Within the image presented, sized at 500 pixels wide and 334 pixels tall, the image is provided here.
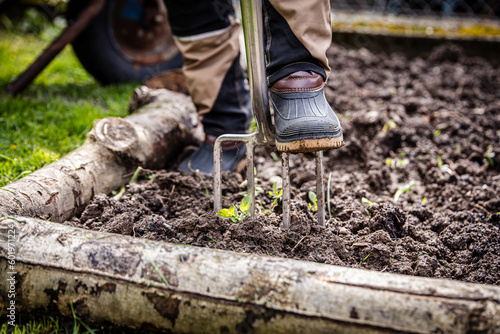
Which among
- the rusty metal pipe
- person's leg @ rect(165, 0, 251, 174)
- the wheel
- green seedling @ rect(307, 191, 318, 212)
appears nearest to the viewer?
green seedling @ rect(307, 191, 318, 212)

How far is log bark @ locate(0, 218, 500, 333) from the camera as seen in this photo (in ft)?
3.41

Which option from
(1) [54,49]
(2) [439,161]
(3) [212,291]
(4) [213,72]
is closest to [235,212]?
(3) [212,291]

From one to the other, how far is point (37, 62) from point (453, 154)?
2.77 metres

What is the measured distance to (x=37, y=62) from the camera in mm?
3070

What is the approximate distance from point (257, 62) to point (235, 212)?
0.55 meters

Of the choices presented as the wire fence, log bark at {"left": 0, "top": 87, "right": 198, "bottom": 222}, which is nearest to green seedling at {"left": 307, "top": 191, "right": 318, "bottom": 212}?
log bark at {"left": 0, "top": 87, "right": 198, "bottom": 222}

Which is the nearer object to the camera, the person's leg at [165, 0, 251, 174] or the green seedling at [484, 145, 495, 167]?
the person's leg at [165, 0, 251, 174]

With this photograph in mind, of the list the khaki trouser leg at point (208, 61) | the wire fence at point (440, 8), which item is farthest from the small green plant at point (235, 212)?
the wire fence at point (440, 8)

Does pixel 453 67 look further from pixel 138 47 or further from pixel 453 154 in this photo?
pixel 138 47

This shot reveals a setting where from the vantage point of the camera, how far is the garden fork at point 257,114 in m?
1.49

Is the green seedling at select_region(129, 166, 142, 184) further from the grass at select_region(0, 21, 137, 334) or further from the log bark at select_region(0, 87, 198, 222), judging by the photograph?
the grass at select_region(0, 21, 137, 334)

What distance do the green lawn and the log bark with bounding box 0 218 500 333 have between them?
0.79 m

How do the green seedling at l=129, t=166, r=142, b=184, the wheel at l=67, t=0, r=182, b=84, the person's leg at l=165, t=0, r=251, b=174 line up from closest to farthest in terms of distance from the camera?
the green seedling at l=129, t=166, r=142, b=184 < the person's leg at l=165, t=0, r=251, b=174 < the wheel at l=67, t=0, r=182, b=84

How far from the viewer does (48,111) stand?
2.73 metres
